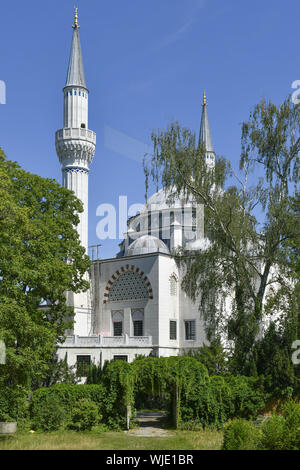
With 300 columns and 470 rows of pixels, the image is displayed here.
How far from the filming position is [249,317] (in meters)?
18.4

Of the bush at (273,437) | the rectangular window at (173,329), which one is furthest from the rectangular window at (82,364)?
the bush at (273,437)

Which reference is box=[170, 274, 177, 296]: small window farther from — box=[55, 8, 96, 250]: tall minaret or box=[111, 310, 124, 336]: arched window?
box=[55, 8, 96, 250]: tall minaret

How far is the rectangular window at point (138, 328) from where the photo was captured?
104 feet

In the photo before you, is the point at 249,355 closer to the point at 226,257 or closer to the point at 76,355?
the point at 226,257

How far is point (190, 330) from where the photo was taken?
3209cm

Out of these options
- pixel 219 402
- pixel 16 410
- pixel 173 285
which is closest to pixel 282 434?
pixel 219 402

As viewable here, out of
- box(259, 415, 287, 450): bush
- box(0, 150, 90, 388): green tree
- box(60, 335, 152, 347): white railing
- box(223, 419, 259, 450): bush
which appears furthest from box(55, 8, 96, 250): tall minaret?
box(259, 415, 287, 450): bush

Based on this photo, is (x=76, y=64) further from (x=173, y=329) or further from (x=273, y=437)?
(x=273, y=437)

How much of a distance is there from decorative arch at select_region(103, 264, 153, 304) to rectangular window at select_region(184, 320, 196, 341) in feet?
9.18

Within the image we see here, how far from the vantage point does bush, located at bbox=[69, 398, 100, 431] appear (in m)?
16.2

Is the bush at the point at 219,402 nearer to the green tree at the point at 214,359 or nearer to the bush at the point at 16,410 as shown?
the bush at the point at 16,410
